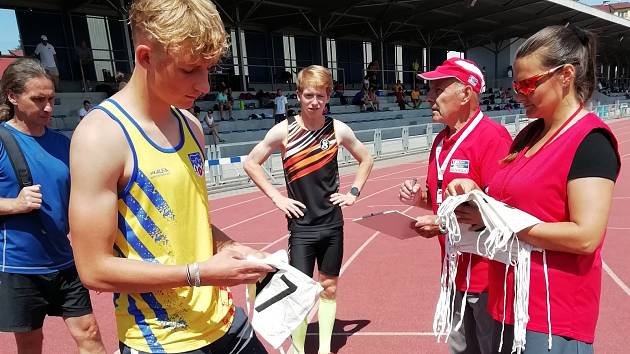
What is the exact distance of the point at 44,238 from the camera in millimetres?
2379

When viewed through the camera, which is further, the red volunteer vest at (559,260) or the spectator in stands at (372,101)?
the spectator in stands at (372,101)

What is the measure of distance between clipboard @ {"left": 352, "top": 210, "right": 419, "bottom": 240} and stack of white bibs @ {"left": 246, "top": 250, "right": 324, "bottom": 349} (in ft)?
2.64

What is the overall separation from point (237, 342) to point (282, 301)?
1.00 feet

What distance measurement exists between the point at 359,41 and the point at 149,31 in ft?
101

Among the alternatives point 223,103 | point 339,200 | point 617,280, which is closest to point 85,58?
point 223,103

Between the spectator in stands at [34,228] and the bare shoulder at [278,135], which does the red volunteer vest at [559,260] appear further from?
the spectator in stands at [34,228]

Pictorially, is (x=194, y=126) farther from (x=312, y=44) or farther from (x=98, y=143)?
A: (x=312, y=44)

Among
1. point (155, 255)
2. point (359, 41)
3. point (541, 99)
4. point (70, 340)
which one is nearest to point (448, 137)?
point (541, 99)

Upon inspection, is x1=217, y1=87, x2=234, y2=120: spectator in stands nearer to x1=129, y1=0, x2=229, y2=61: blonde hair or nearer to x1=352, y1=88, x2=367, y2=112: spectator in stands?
x1=352, y1=88, x2=367, y2=112: spectator in stands

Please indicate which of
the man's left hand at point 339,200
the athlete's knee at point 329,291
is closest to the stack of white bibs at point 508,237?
the man's left hand at point 339,200

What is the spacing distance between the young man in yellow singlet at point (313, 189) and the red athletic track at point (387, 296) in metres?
0.62

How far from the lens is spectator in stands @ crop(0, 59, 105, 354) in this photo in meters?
2.31

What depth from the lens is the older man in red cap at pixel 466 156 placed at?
7.21ft

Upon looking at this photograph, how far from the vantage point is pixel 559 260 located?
152 centimetres
